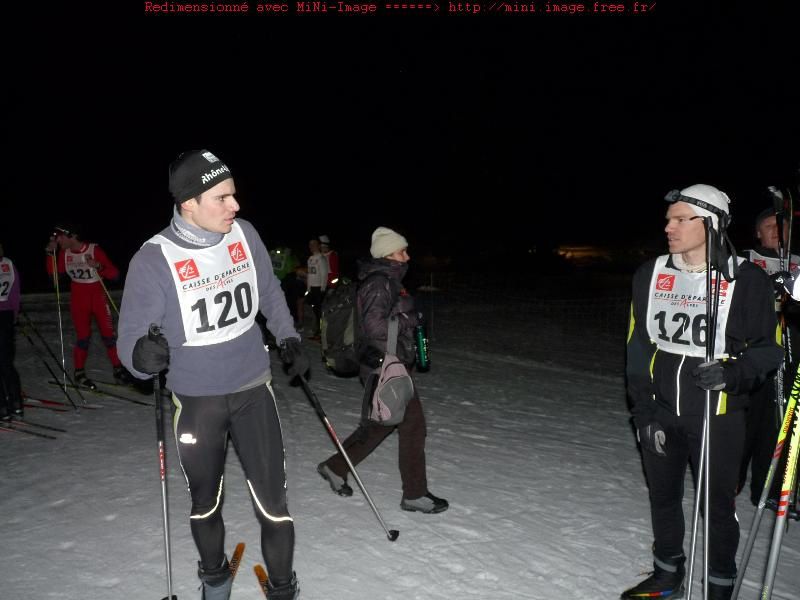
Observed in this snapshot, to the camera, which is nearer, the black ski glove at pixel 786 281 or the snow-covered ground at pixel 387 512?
the black ski glove at pixel 786 281

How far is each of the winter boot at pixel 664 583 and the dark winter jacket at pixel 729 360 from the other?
77 cm

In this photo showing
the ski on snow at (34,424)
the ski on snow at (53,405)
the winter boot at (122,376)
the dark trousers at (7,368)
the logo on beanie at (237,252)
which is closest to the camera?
the logo on beanie at (237,252)

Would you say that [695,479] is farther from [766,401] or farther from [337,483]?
[337,483]

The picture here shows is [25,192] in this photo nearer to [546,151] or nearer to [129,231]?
[129,231]

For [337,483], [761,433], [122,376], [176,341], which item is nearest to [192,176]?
A: [176,341]

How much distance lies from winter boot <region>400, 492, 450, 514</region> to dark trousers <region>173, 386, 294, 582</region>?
5.35 feet

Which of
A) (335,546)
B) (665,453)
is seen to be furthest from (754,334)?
(335,546)

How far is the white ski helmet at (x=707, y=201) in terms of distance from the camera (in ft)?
10.7

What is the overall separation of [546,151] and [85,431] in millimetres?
41789

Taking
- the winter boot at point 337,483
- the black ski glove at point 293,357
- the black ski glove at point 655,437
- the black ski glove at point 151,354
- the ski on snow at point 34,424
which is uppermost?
the black ski glove at point 151,354

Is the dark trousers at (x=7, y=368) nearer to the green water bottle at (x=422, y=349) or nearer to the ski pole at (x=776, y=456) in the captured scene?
the green water bottle at (x=422, y=349)

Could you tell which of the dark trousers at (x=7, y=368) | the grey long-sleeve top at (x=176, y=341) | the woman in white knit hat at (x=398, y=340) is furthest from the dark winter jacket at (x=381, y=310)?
the dark trousers at (x=7, y=368)

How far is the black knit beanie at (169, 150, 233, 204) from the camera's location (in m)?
2.97

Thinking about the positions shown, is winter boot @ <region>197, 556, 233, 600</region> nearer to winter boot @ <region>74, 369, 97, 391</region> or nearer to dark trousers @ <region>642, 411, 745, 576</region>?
dark trousers @ <region>642, 411, 745, 576</region>
